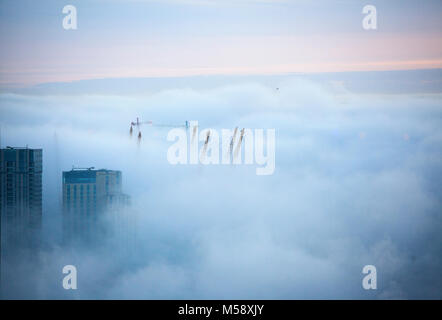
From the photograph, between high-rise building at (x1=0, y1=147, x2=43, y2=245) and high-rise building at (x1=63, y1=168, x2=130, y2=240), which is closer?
high-rise building at (x1=0, y1=147, x2=43, y2=245)

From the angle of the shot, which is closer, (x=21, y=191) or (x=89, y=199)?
(x=21, y=191)

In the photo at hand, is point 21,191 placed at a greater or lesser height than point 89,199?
greater

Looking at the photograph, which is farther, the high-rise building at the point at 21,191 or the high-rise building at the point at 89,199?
the high-rise building at the point at 89,199
